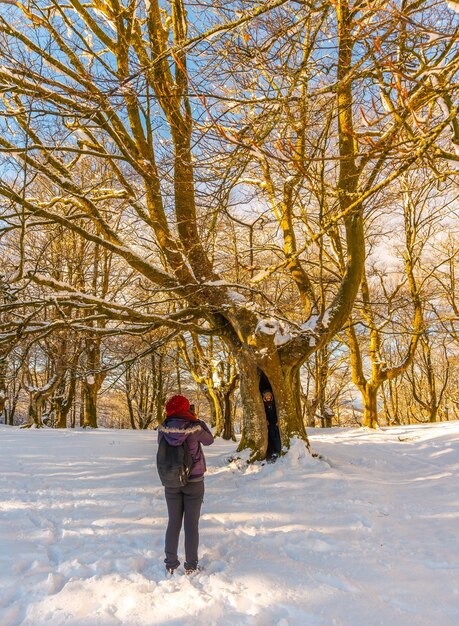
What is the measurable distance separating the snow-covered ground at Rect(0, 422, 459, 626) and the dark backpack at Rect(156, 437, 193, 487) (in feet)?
2.24

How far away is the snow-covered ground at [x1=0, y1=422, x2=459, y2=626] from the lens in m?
2.48

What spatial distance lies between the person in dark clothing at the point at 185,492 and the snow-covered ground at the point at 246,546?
19cm

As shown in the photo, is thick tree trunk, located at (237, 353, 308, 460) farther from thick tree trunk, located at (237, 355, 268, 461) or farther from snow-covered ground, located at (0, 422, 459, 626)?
snow-covered ground, located at (0, 422, 459, 626)

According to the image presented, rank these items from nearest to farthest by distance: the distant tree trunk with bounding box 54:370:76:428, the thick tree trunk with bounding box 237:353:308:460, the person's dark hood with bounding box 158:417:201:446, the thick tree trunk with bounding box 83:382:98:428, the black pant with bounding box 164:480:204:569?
1. the black pant with bounding box 164:480:204:569
2. the person's dark hood with bounding box 158:417:201:446
3. the thick tree trunk with bounding box 237:353:308:460
4. the thick tree trunk with bounding box 83:382:98:428
5. the distant tree trunk with bounding box 54:370:76:428

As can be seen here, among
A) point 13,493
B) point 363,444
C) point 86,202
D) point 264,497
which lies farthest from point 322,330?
point 13,493

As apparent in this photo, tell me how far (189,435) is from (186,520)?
695 mm

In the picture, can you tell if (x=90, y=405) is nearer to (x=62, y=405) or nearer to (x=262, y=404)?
(x=62, y=405)

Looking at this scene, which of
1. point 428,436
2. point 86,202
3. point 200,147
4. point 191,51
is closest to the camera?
point 191,51

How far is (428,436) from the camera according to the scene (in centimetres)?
952

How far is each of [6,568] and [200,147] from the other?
384 cm

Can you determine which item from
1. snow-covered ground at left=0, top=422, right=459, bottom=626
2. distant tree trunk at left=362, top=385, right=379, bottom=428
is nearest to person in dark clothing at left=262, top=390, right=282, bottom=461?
snow-covered ground at left=0, top=422, right=459, bottom=626

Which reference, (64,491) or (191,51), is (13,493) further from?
(191,51)

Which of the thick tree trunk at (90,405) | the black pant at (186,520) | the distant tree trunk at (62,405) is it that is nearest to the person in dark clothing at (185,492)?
the black pant at (186,520)

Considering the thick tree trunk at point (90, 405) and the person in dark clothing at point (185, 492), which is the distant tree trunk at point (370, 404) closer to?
the person in dark clothing at point (185, 492)
